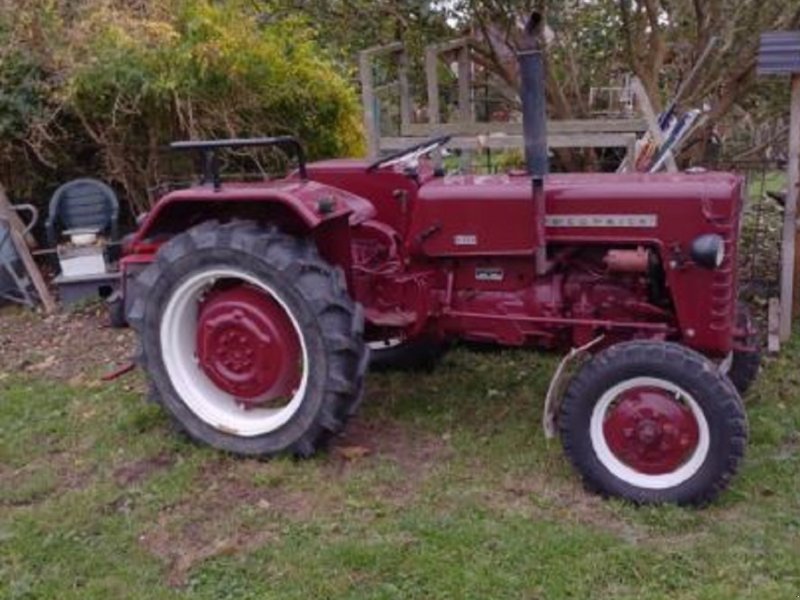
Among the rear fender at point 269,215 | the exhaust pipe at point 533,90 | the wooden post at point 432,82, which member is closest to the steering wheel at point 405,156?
the rear fender at point 269,215

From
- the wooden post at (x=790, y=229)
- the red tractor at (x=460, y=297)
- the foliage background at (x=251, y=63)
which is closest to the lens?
the red tractor at (x=460, y=297)

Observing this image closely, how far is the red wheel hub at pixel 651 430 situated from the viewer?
3201mm

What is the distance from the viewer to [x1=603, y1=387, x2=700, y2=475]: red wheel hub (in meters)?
3.20

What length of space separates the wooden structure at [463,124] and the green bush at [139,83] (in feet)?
2.79

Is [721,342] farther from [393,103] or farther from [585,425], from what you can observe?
[393,103]

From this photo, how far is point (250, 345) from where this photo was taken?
12.3 feet

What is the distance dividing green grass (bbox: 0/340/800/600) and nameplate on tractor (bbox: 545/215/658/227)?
0.89m

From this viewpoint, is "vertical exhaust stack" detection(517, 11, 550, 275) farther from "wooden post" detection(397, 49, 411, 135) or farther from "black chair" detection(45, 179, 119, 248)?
"black chair" detection(45, 179, 119, 248)

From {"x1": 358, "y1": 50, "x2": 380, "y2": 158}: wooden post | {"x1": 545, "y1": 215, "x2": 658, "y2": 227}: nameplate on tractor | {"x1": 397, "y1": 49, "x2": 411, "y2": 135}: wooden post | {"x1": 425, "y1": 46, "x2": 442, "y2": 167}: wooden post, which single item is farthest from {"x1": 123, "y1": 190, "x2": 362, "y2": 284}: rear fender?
{"x1": 397, "y1": 49, "x2": 411, "y2": 135}: wooden post

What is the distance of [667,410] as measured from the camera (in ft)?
10.5

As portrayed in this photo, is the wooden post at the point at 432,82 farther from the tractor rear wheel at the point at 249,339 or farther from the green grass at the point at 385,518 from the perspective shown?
the tractor rear wheel at the point at 249,339

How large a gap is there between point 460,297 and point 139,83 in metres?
3.47

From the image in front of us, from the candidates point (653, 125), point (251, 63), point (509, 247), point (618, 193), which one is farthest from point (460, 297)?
point (251, 63)

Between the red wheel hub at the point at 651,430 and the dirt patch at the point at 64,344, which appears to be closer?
the red wheel hub at the point at 651,430
